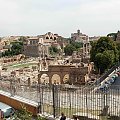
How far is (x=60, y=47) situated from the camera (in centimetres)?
10150

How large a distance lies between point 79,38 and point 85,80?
9899 centimetres

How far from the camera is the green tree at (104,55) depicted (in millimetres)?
36031

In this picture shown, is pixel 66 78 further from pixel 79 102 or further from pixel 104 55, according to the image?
pixel 79 102

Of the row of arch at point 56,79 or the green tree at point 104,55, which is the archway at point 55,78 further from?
the green tree at point 104,55

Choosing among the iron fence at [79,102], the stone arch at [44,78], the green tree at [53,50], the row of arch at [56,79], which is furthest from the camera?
the green tree at [53,50]

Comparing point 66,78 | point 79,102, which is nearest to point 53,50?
point 66,78

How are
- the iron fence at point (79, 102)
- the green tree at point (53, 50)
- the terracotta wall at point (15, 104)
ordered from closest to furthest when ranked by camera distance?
the iron fence at point (79, 102), the terracotta wall at point (15, 104), the green tree at point (53, 50)

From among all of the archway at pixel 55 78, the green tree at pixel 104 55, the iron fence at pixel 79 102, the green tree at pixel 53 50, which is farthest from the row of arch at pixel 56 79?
the green tree at pixel 53 50

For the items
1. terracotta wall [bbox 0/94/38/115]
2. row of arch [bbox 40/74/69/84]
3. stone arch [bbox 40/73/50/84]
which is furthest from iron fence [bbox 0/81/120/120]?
stone arch [bbox 40/73/50/84]

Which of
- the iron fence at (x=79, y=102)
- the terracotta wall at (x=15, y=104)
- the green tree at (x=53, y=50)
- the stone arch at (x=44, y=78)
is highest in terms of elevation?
the green tree at (x=53, y=50)

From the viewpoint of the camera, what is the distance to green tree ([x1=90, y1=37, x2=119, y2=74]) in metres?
36.0

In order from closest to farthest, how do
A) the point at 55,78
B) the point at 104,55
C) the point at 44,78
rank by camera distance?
1. the point at 55,78
2. the point at 104,55
3. the point at 44,78

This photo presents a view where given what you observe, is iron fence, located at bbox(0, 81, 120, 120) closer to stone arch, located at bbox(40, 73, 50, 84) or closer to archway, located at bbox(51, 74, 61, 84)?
archway, located at bbox(51, 74, 61, 84)

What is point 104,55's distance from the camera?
118 feet
